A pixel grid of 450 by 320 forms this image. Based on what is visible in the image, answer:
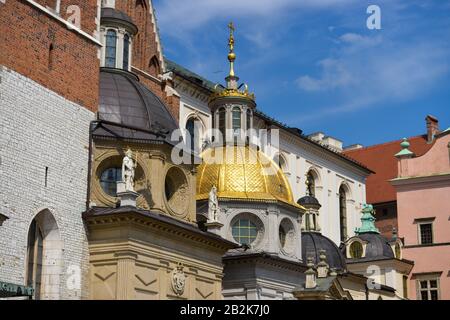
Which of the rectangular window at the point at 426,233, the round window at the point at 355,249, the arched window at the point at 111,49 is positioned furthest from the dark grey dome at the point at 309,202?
the arched window at the point at 111,49

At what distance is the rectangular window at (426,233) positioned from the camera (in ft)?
135

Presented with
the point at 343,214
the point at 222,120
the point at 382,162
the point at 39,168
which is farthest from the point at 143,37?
the point at 382,162

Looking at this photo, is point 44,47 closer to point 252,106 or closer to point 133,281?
point 133,281

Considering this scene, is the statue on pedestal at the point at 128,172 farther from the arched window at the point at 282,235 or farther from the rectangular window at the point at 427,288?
the rectangular window at the point at 427,288

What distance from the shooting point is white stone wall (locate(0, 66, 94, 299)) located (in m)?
21.1

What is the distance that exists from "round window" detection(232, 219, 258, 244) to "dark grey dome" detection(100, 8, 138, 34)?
314 inches

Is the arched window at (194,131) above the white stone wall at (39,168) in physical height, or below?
above

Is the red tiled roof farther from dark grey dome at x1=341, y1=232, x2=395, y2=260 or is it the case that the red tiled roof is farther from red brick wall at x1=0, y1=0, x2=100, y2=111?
red brick wall at x1=0, y1=0, x2=100, y2=111

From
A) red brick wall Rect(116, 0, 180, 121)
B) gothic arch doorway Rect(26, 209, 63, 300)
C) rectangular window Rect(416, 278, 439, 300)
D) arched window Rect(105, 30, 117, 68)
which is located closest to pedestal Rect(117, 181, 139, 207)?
gothic arch doorway Rect(26, 209, 63, 300)

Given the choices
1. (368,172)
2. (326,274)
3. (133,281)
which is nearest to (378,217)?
(368,172)

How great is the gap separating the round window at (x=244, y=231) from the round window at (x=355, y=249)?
10150 mm

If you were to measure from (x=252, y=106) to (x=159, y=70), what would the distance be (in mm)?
5650
